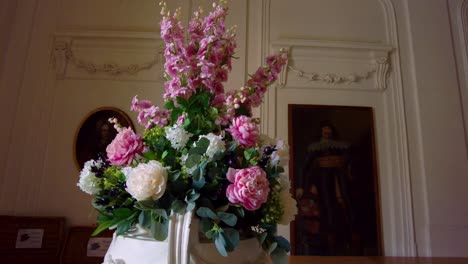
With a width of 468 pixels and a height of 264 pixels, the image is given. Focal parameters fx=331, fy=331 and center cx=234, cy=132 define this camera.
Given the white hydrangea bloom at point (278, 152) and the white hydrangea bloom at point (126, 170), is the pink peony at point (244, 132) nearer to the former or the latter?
the white hydrangea bloom at point (278, 152)

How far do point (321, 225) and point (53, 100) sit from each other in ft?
10.3

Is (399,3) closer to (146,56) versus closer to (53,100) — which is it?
(146,56)

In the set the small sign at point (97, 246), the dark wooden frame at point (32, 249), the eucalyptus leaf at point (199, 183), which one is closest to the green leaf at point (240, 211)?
the eucalyptus leaf at point (199, 183)

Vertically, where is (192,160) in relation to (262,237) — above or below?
above

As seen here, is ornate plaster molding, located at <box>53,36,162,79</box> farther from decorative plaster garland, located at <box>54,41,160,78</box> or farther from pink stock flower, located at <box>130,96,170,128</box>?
pink stock flower, located at <box>130,96,170,128</box>

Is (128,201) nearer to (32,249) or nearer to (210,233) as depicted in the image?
(210,233)

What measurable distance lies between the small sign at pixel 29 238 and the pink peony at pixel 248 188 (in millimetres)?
3060

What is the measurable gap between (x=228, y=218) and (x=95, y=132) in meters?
3.07

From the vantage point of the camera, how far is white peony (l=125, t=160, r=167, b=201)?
812mm

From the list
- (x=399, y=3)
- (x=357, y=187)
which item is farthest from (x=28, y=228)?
(x=399, y=3)

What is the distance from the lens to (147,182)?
81 cm

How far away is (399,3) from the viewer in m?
4.12

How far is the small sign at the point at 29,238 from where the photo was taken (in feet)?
10.2

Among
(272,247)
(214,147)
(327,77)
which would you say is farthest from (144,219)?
(327,77)
